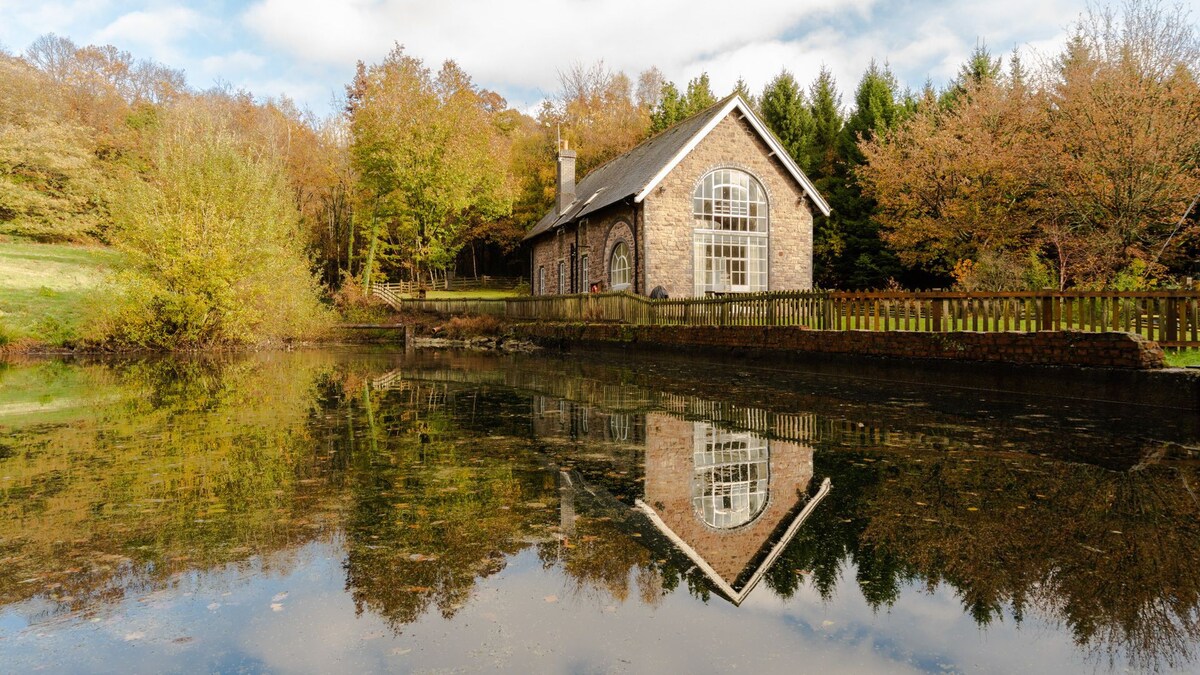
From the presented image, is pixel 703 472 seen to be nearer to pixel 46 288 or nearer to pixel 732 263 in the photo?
pixel 732 263

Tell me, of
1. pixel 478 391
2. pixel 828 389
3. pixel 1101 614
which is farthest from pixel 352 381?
pixel 1101 614

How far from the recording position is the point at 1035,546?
3.64 metres

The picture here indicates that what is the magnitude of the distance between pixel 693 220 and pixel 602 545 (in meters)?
22.3

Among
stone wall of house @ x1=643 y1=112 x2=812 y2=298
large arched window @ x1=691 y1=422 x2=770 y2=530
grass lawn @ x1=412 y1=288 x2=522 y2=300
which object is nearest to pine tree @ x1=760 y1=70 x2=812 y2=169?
stone wall of house @ x1=643 y1=112 x2=812 y2=298

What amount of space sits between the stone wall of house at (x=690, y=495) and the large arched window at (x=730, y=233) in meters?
18.7

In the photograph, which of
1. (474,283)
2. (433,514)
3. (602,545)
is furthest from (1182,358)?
(474,283)

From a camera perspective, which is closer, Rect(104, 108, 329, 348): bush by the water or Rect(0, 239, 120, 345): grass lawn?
Rect(104, 108, 329, 348): bush by the water

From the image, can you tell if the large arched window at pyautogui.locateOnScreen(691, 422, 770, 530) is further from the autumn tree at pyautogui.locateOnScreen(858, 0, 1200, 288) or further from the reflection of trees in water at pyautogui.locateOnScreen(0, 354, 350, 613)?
the autumn tree at pyautogui.locateOnScreen(858, 0, 1200, 288)

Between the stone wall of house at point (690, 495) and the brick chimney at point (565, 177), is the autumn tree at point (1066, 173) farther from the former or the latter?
the brick chimney at point (565, 177)

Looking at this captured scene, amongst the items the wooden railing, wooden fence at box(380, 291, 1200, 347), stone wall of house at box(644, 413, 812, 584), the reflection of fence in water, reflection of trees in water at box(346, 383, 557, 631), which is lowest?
the reflection of fence in water

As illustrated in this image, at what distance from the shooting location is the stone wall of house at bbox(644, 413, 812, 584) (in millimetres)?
3635

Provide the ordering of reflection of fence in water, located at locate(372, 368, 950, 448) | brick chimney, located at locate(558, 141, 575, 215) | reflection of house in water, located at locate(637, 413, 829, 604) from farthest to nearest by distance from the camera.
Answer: brick chimney, located at locate(558, 141, 575, 215)
reflection of fence in water, located at locate(372, 368, 950, 448)
reflection of house in water, located at locate(637, 413, 829, 604)

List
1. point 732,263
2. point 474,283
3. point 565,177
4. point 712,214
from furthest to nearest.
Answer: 1. point 474,283
2. point 565,177
3. point 732,263
4. point 712,214

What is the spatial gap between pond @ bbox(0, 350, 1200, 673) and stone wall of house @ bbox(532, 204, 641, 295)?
18.8m
